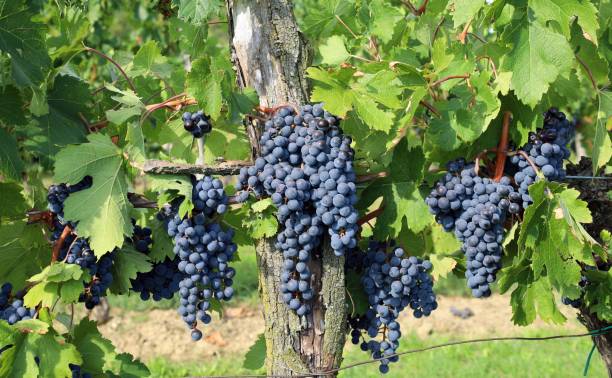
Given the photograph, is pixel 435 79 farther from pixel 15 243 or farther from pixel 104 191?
pixel 15 243

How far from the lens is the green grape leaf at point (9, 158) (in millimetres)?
2486

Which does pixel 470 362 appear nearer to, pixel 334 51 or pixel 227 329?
pixel 227 329

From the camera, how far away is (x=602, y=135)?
261 cm

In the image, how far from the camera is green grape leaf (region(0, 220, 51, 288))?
2.66 meters

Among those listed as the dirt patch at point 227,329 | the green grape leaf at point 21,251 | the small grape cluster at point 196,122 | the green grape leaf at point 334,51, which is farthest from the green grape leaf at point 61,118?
the dirt patch at point 227,329

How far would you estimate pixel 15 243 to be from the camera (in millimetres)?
2697

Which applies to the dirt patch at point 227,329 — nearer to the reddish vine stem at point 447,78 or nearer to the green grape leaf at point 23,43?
the green grape leaf at point 23,43

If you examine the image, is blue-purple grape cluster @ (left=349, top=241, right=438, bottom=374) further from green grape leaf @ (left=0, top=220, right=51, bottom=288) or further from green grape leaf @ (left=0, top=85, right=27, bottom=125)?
green grape leaf @ (left=0, top=85, right=27, bottom=125)

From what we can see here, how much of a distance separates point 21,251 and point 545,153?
6.55 ft

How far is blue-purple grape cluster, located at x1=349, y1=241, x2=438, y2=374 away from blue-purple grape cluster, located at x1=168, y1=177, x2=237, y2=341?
0.53m

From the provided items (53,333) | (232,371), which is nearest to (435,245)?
(53,333)

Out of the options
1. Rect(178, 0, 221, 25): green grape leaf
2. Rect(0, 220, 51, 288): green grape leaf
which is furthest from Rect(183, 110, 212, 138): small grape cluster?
Rect(0, 220, 51, 288): green grape leaf

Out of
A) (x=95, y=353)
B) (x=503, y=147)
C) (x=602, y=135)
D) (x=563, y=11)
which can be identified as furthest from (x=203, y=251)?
(x=602, y=135)

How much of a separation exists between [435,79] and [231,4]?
773 millimetres
